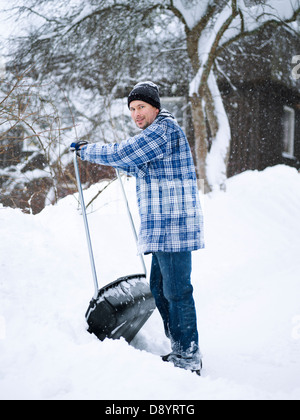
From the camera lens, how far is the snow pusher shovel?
226 centimetres

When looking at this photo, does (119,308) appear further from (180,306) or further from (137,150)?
(137,150)

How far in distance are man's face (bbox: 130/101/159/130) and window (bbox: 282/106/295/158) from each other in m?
13.7

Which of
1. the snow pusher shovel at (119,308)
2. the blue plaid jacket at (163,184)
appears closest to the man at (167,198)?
the blue plaid jacket at (163,184)

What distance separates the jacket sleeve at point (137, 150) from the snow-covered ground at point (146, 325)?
3.46 feet

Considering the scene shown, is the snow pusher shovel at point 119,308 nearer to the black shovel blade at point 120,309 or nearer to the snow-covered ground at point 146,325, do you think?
the black shovel blade at point 120,309

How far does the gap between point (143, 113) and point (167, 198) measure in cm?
59

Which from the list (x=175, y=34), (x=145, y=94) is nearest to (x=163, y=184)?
(x=145, y=94)

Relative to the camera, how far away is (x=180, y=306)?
93.3 inches

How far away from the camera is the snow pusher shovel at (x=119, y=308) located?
2.26m

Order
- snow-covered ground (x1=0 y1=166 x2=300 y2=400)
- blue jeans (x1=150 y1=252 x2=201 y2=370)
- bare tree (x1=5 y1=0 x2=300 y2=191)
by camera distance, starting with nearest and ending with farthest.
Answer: snow-covered ground (x1=0 y1=166 x2=300 y2=400)
blue jeans (x1=150 y1=252 x2=201 y2=370)
bare tree (x1=5 y1=0 x2=300 y2=191)

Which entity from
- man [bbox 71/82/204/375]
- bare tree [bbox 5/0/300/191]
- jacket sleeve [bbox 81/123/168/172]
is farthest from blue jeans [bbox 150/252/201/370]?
bare tree [bbox 5/0/300/191]

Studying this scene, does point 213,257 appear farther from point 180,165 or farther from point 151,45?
point 151,45

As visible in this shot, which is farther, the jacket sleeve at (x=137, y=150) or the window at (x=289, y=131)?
the window at (x=289, y=131)

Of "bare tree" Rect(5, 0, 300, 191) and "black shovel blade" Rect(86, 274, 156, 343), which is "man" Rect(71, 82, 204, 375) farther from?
"bare tree" Rect(5, 0, 300, 191)
